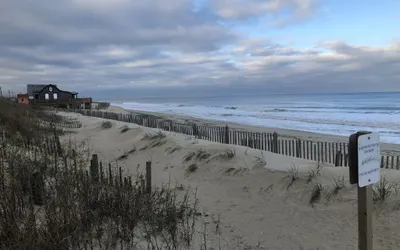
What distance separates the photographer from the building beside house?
65.0 m

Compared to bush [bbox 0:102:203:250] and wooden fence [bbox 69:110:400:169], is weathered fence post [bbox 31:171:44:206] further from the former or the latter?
wooden fence [bbox 69:110:400:169]

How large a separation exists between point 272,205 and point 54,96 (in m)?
71.7

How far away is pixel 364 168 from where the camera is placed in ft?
10.1

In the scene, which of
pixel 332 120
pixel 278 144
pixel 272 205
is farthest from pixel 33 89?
pixel 272 205

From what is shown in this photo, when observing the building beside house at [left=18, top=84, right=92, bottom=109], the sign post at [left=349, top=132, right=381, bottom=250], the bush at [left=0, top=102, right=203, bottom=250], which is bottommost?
the bush at [left=0, top=102, right=203, bottom=250]

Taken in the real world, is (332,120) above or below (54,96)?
below

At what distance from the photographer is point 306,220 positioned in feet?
20.1

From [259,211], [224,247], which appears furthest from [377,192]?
[224,247]

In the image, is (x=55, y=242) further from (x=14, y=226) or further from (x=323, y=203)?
(x=323, y=203)

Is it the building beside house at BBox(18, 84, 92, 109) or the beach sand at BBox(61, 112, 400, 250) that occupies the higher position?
the building beside house at BBox(18, 84, 92, 109)

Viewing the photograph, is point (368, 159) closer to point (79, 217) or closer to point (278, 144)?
point (79, 217)

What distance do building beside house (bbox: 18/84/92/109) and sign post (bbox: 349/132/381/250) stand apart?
6454 cm

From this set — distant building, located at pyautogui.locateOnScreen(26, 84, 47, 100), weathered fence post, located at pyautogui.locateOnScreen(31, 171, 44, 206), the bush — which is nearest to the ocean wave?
the bush

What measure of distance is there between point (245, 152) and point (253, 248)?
510 cm
